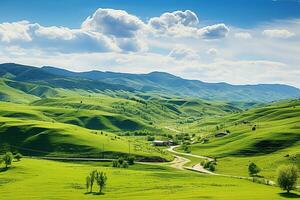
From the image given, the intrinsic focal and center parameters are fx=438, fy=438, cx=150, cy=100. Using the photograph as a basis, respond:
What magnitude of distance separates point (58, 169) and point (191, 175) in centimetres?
5726

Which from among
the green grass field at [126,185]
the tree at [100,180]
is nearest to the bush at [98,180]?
the tree at [100,180]

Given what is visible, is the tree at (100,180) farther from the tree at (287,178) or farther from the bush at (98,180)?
the tree at (287,178)

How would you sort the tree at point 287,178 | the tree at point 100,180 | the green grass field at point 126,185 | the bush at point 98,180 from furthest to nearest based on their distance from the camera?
the bush at point 98,180 → the tree at point 100,180 → the tree at point 287,178 → the green grass field at point 126,185

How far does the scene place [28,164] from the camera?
646ft

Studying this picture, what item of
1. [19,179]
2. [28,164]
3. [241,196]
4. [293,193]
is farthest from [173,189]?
[28,164]

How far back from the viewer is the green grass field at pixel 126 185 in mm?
134750

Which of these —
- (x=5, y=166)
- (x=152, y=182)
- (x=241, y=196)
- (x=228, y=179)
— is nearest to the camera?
(x=241, y=196)

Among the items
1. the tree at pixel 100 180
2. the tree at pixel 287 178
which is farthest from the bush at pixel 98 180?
the tree at pixel 287 178

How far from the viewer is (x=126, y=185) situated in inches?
6073

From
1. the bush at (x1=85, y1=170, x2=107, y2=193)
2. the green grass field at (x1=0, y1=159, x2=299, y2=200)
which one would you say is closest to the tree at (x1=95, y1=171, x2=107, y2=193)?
the bush at (x1=85, y1=170, x2=107, y2=193)

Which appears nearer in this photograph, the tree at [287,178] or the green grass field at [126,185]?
the green grass field at [126,185]

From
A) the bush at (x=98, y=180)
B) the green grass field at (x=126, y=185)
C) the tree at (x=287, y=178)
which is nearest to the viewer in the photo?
the green grass field at (x=126, y=185)

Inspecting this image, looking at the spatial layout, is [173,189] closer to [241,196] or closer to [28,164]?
[241,196]

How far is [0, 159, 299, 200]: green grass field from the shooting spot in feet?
442
